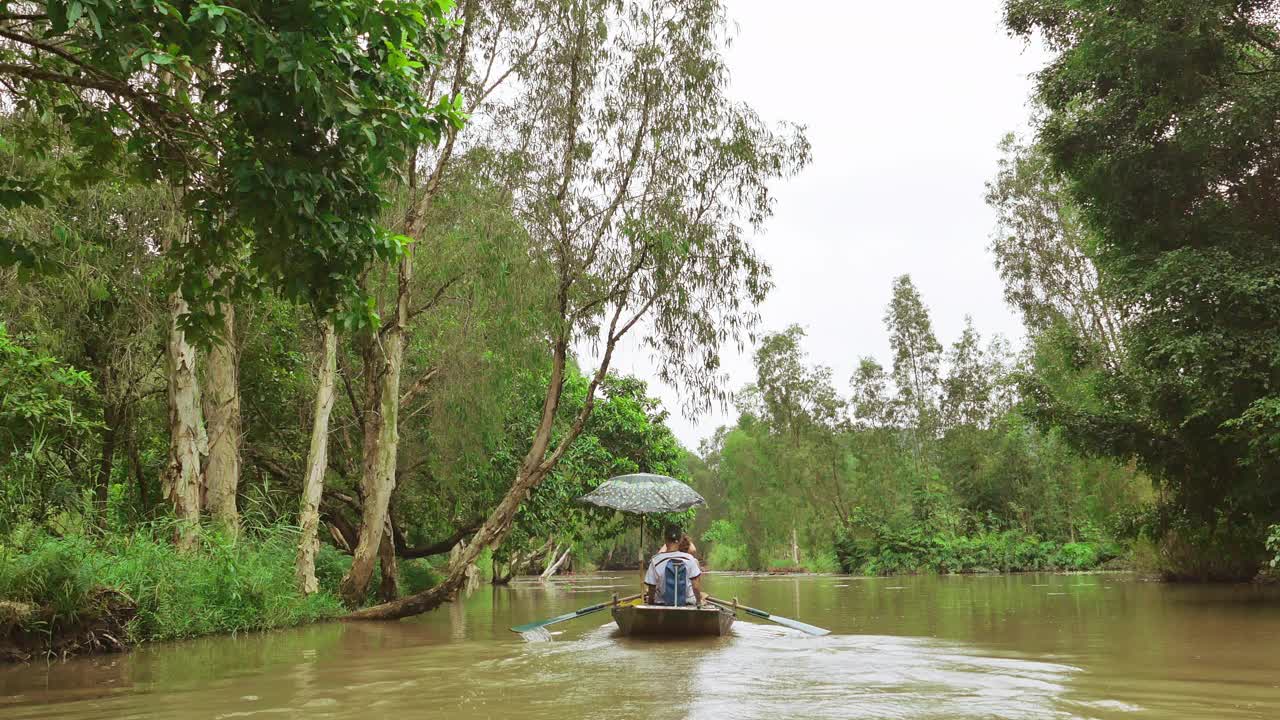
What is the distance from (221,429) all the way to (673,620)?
24.7 ft

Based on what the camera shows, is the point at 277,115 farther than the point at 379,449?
No

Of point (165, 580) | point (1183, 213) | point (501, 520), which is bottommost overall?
point (165, 580)

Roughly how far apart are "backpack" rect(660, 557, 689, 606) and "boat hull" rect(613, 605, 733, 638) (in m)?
0.57

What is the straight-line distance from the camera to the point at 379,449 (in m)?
15.8

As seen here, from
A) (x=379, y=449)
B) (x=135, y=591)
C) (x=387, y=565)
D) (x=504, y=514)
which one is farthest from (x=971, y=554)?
(x=135, y=591)

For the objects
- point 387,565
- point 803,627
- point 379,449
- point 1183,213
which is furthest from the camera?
point 387,565

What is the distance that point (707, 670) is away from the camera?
28.8 ft

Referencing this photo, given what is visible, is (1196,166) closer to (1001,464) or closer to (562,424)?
(562,424)

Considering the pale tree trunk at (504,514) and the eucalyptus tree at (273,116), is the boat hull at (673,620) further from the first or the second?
the eucalyptus tree at (273,116)

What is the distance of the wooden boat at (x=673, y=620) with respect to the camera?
1150 centimetres

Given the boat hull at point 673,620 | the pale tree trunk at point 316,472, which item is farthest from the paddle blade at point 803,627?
the pale tree trunk at point 316,472

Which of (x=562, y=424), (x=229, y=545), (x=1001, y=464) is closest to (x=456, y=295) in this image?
(x=229, y=545)

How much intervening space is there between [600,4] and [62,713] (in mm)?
14573

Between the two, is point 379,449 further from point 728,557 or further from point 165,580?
point 728,557
